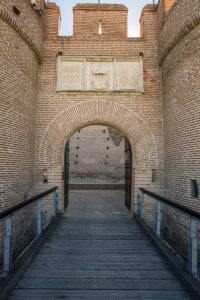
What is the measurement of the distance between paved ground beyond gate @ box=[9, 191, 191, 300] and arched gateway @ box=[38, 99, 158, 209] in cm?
193

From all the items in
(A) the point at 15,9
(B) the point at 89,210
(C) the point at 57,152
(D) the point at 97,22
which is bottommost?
(B) the point at 89,210

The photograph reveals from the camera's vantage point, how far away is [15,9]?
5516mm

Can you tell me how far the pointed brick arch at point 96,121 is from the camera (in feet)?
22.2

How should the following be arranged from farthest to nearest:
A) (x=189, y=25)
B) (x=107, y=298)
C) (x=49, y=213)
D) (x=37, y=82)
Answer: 1. (x=37, y=82)
2. (x=49, y=213)
3. (x=189, y=25)
4. (x=107, y=298)

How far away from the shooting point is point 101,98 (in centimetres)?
689

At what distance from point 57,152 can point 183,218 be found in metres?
3.91

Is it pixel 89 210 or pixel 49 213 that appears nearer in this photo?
pixel 49 213

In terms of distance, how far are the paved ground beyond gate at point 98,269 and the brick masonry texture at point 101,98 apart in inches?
67.1

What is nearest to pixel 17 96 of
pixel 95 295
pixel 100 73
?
pixel 100 73

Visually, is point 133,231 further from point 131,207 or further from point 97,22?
point 97,22

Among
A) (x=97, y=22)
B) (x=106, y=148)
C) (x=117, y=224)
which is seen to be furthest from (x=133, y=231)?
(x=106, y=148)

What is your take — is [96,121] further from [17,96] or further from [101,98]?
[17,96]

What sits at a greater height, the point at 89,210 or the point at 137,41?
the point at 137,41

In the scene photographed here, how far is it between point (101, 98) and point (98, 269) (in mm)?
4802
